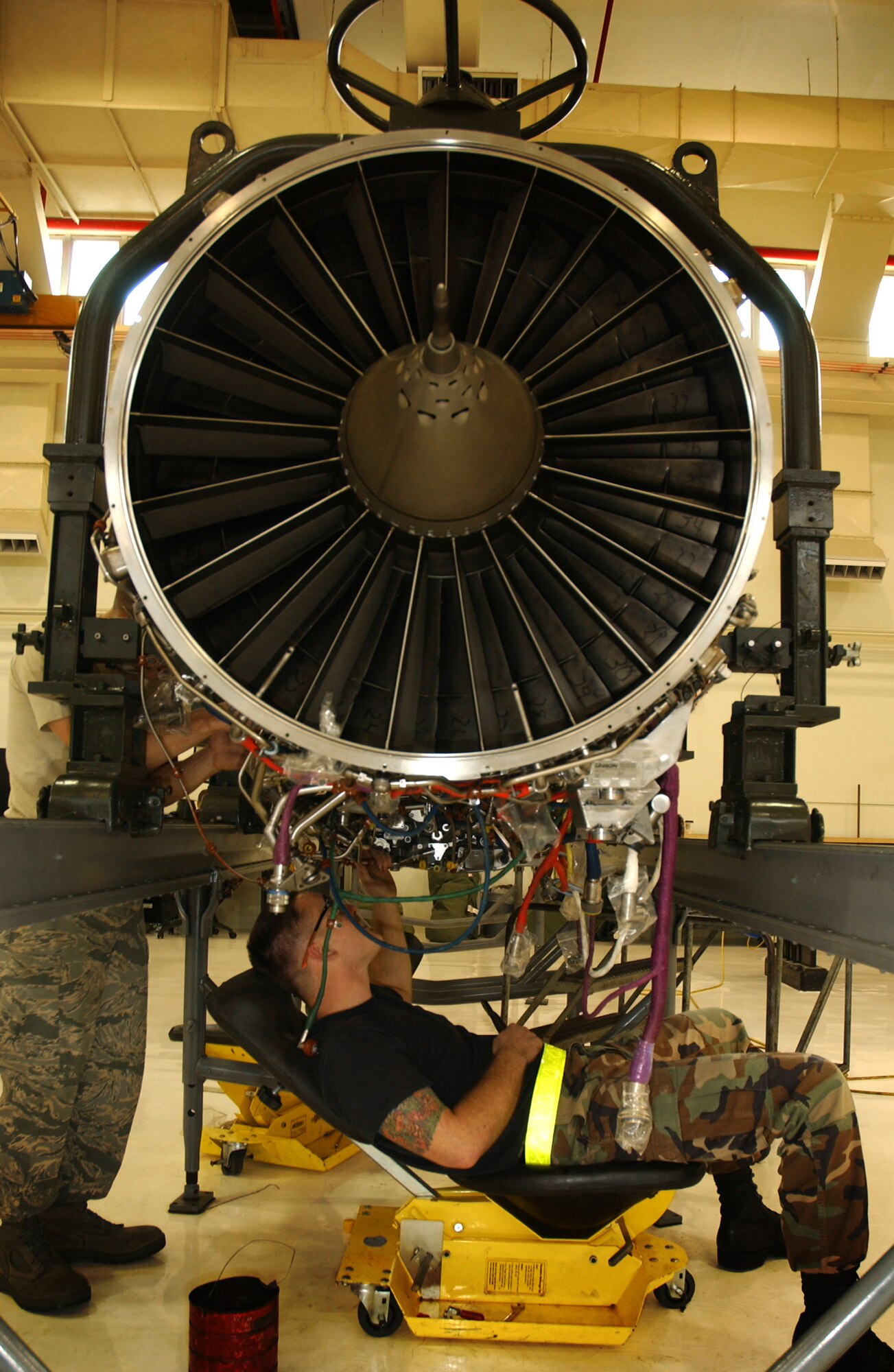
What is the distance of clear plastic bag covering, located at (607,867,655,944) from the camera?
173 centimetres

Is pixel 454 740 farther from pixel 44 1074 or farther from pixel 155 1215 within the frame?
pixel 155 1215

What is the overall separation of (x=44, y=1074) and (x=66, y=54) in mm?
7325

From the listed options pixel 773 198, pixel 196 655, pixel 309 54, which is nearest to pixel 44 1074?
pixel 196 655

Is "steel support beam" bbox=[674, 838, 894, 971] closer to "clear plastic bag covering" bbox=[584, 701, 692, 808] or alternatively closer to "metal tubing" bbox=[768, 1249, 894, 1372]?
"clear plastic bag covering" bbox=[584, 701, 692, 808]

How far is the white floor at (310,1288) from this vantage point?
2.16m

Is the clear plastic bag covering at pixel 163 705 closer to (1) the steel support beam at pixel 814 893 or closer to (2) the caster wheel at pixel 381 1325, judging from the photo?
(1) the steel support beam at pixel 814 893

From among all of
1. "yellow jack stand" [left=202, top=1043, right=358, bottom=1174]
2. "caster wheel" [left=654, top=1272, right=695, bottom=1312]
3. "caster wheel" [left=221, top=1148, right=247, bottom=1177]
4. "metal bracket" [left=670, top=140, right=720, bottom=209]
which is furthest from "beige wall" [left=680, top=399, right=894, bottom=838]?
"metal bracket" [left=670, top=140, right=720, bottom=209]

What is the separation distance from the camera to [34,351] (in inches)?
375

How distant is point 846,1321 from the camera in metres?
1.27

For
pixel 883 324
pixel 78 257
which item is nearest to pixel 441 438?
pixel 78 257

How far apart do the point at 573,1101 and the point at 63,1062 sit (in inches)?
51.4

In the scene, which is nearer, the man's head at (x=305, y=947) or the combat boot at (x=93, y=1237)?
the man's head at (x=305, y=947)

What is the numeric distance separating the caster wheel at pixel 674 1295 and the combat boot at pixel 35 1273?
4.53ft

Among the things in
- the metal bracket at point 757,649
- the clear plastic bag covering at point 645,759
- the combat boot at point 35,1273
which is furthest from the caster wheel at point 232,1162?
the metal bracket at point 757,649
